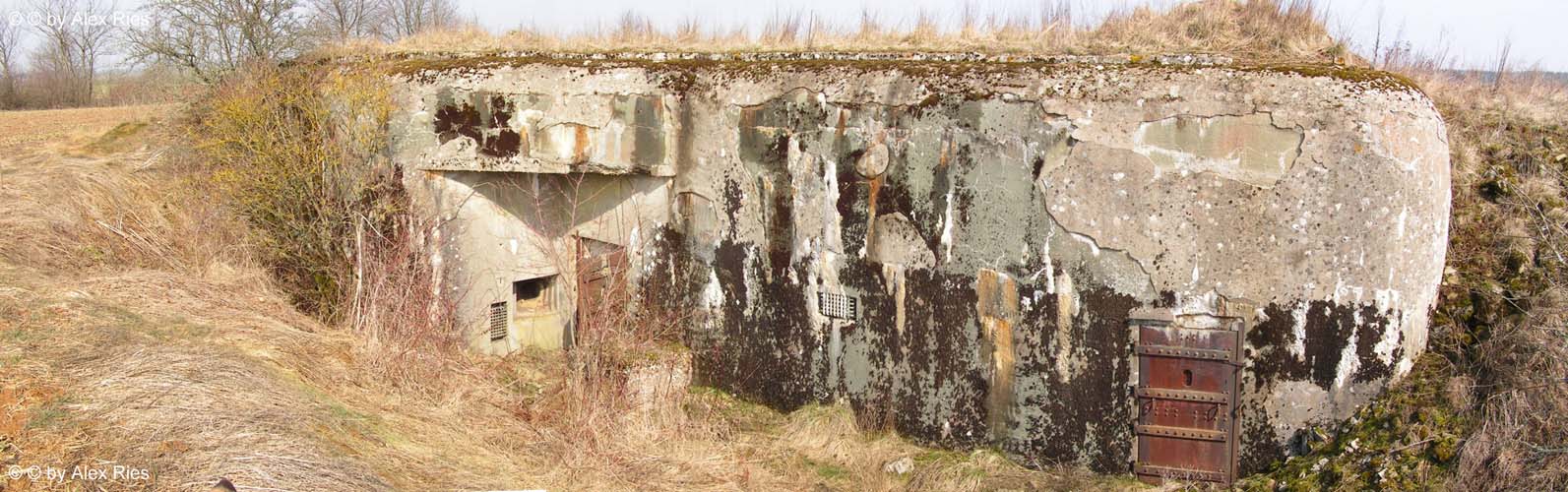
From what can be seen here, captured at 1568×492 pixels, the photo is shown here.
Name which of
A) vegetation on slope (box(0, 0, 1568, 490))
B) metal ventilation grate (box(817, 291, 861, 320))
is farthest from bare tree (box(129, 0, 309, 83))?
metal ventilation grate (box(817, 291, 861, 320))

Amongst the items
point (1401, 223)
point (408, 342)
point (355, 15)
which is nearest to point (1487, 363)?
point (1401, 223)

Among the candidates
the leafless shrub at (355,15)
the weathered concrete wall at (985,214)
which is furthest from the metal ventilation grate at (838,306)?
the leafless shrub at (355,15)

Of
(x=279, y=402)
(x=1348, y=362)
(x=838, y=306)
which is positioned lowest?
(x=279, y=402)

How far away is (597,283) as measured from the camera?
830 cm

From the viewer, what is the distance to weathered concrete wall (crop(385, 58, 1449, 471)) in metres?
6.12

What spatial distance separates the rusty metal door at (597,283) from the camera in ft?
25.1

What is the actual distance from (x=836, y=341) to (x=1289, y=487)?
112 inches

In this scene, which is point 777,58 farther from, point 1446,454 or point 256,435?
point 1446,454

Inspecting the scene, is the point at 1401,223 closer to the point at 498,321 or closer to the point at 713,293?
the point at 713,293

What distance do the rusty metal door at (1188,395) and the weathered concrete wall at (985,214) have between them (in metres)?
0.10

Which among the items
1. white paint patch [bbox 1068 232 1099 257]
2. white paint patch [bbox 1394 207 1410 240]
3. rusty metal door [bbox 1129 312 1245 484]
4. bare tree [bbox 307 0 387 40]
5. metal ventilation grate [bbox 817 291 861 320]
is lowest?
rusty metal door [bbox 1129 312 1245 484]

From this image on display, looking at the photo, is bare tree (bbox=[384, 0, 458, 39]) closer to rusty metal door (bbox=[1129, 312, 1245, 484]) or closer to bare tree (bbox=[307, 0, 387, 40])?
bare tree (bbox=[307, 0, 387, 40])

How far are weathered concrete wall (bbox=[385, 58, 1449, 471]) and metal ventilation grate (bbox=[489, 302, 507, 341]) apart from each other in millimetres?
291

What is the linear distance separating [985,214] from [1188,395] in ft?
5.21
